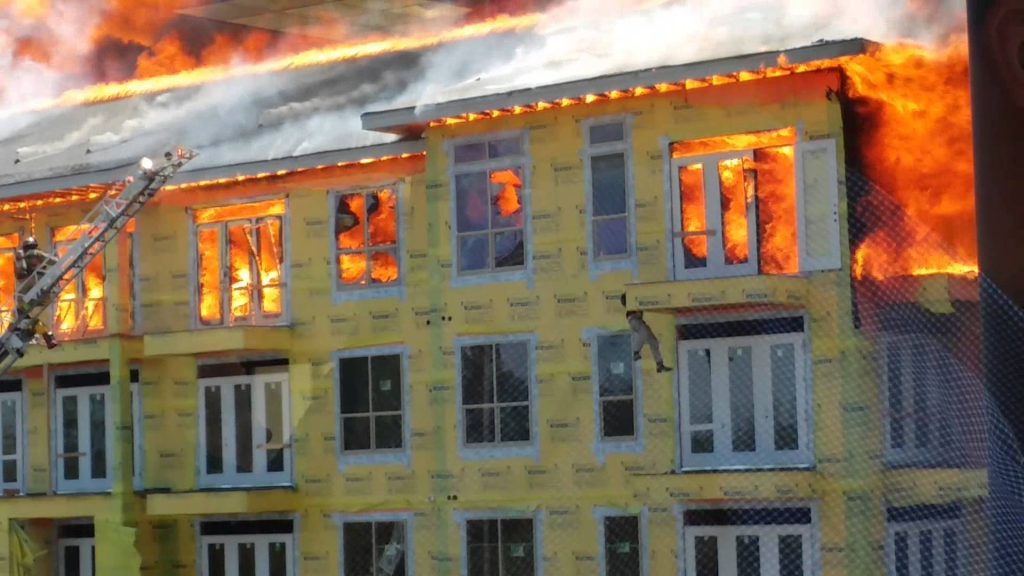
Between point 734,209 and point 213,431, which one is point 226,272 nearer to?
point 213,431

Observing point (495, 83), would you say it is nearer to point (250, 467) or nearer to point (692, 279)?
point (692, 279)

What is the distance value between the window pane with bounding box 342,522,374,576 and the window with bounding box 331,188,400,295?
11.8 ft

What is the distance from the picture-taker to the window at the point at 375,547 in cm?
2919

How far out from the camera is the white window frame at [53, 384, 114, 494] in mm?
32312

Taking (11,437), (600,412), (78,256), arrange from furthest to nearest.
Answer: (11,437) → (78,256) → (600,412)

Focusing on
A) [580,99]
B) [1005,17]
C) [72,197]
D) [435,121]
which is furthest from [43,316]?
[1005,17]

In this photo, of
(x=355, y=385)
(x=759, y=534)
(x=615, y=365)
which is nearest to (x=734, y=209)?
(x=615, y=365)

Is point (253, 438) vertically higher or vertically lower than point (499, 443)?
higher

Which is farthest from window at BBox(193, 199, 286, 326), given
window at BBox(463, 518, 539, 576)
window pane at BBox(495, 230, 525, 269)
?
window at BBox(463, 518, 539, 576)

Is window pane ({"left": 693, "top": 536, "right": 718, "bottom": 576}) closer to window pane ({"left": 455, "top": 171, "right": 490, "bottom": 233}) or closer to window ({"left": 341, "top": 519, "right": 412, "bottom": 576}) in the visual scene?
window ({"left": 341, "top": 519, "right": 412, "bottom": 576})

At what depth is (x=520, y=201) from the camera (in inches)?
1109

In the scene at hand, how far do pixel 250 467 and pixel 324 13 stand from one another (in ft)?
42.9

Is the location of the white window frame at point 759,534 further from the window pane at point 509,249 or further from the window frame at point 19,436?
the window frame at point 19,436

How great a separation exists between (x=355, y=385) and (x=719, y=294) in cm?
698
